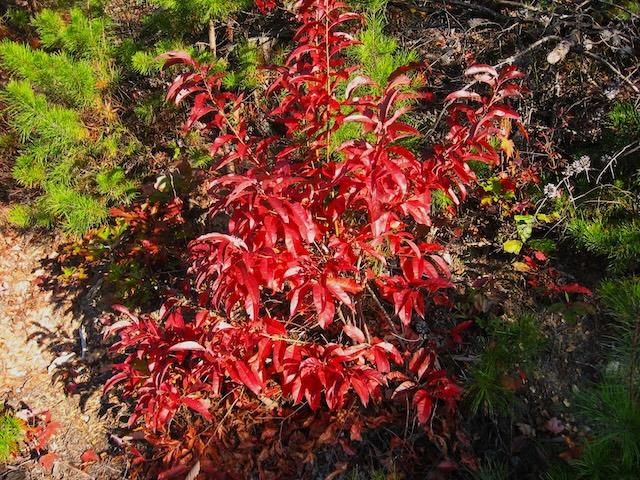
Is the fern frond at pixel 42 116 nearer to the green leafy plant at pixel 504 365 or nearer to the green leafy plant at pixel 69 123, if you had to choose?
the green leafy plant at pixel 69 123

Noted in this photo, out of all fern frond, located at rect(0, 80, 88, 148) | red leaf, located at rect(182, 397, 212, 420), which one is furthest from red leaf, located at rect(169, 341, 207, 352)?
fern frond, located at rect(0, 80, 88, 148)

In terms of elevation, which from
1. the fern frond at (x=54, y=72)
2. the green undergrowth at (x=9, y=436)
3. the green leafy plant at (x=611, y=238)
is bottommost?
the green undergrowth at (x=9, y=436)

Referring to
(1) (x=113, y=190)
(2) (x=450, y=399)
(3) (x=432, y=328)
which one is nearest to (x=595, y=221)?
(3) (x=432, y=328)

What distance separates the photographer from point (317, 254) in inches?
86.5

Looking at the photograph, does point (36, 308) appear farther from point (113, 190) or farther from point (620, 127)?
point (620, 127)

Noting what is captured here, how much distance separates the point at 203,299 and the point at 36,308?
1885 mm

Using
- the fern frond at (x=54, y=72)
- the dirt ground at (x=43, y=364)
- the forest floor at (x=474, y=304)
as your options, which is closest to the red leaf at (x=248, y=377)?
the forest floor at (x=474, y=304)

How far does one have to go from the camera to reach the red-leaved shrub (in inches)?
68.4

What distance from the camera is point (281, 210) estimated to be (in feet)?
5.32

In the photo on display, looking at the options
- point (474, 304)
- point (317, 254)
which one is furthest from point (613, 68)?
point (317, 254)

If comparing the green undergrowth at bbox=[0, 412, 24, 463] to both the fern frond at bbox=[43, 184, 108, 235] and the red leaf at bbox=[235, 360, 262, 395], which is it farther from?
the red leaf at bbox=[235, 360, 262, 395]

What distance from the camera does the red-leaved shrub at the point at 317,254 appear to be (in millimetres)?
1737

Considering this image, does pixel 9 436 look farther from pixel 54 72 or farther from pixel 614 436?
pixel 614 436

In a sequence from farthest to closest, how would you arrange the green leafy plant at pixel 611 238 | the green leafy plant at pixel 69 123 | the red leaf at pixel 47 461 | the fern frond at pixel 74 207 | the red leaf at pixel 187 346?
the fern frond at pixel 74 207 → the green leafy plant at pixel 69 123 → the red leaf at pixel 47 461 → the green leafy plant at pixel 611 238 → the red leaf at pixel 187 346
